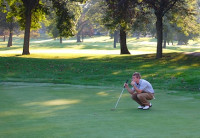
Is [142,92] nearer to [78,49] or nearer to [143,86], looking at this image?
[143,86]

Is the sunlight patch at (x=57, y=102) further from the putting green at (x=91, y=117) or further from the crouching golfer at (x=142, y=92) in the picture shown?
the crouching golfer at (x=142, y=92)

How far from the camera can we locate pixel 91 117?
1238 centimetres

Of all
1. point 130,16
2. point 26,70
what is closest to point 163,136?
point 26,70

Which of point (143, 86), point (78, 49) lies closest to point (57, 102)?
point (143, 86)

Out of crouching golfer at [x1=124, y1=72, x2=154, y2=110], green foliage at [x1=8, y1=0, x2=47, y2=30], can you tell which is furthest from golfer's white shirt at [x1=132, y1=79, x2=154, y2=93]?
green foliage at [x1=8, y1=0, x2=47, y2=30]

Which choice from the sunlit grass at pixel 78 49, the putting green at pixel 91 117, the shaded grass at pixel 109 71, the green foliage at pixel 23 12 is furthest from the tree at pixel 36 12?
the putting green at pixel 91 117

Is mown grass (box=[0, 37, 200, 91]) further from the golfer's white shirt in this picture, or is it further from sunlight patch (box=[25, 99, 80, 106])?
the golfer's white shirt

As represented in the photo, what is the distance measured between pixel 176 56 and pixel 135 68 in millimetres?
11031

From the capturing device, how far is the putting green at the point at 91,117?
9789mm

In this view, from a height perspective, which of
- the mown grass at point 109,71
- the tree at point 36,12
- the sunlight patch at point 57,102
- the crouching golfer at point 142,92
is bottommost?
the mown grass at point 109,71

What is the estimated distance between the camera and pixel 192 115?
12.9m

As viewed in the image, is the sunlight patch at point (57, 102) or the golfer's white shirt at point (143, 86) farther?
the sunlight patch at point (57, 102)

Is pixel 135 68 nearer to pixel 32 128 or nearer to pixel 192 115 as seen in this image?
pixel 192 115

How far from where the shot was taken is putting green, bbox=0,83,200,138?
9789 mm
